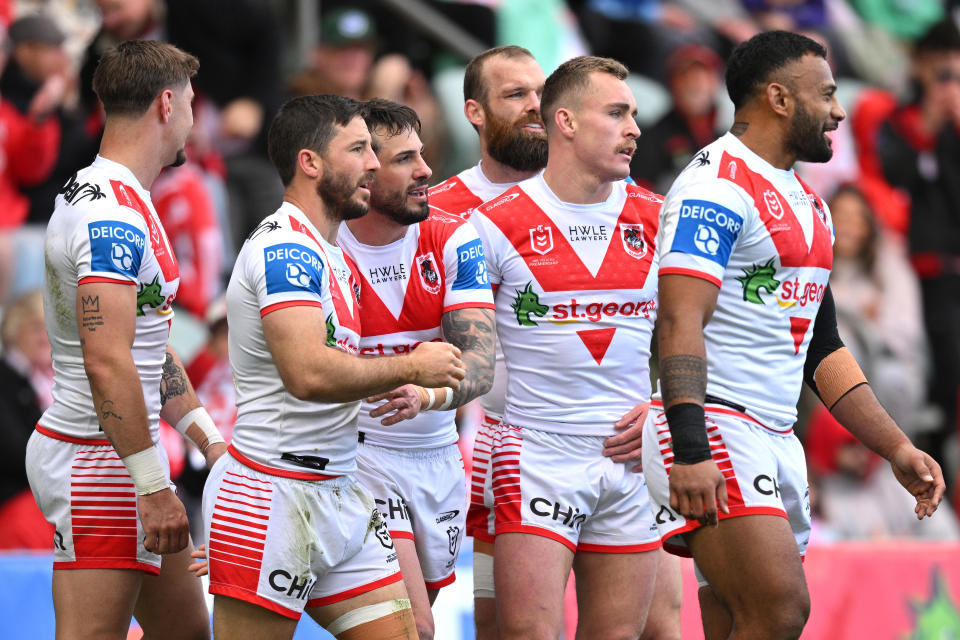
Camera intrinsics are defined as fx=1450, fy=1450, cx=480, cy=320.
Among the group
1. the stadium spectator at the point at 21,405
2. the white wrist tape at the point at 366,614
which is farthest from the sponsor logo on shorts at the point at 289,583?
the stadium spectator at the point at 21,405

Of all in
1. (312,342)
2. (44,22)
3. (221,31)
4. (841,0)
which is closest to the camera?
(312,342)

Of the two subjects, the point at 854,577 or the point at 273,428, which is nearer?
the point at 273,428

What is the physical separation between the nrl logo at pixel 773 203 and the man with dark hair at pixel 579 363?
87 cm

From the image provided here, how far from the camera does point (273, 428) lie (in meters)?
5.07

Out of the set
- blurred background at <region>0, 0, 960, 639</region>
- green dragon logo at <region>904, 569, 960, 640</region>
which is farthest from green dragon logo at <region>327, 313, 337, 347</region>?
green dragon logo at <region>904, 569, 960, 640</region>

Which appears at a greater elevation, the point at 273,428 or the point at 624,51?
the point at 624,51

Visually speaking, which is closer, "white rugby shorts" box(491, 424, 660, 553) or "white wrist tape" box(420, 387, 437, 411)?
"white wrist tape" box(420, 387, 437, 411)

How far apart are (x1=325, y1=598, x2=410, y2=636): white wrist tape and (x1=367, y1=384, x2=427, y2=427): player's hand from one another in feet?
2.08

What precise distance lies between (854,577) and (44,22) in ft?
20.6

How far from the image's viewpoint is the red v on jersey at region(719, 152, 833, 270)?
540cm

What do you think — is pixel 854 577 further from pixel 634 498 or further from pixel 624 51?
pixel 624 51

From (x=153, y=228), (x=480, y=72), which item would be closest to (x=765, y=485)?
(x=153, y=228)

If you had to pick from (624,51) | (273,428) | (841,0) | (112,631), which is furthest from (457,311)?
(841,0)

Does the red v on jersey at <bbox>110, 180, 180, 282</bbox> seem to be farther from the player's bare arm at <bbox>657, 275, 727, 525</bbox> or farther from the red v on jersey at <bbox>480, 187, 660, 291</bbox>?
the player's bare arm at <bbox>657, 275, 727, 525</bbox>
